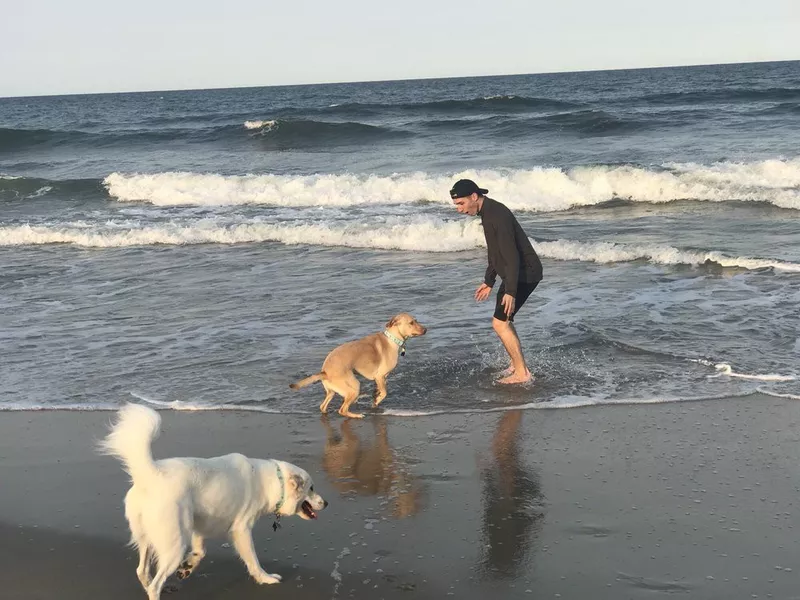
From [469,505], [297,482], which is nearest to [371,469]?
[469,505]

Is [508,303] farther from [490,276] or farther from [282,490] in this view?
[282,490]

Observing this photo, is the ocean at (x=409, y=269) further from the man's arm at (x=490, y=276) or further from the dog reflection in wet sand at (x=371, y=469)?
the man's arm at (x=490, y=276)

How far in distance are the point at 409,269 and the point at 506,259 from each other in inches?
215

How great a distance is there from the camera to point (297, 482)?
434 centimetres

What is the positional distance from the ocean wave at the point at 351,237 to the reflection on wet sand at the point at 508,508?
682 cm

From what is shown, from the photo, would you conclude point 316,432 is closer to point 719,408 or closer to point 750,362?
point 719,408

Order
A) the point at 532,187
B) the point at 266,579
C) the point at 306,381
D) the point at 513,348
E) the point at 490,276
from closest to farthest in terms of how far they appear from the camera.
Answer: the point at 266,579 → the point at 306,381 → the point at 513,348 → the point at 490,276 → the point at 532,187

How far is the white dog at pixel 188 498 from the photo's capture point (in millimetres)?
3807

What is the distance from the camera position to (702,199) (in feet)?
57.2

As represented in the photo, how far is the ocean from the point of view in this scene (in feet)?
24.5

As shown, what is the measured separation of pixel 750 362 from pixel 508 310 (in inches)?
88.5

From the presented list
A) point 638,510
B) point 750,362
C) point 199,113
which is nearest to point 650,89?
point 199,113

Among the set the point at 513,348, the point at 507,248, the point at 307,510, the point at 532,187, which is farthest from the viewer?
the point at 532,187

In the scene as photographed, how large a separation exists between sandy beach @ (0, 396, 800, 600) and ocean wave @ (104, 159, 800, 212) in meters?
11.8
